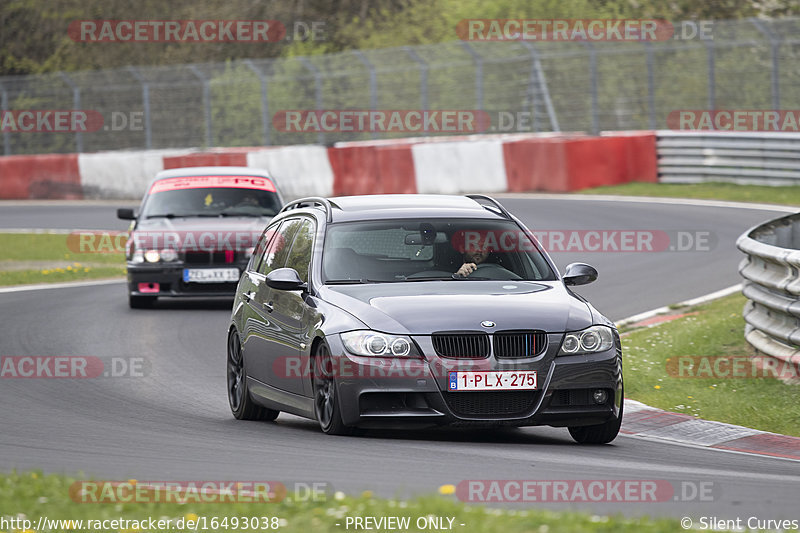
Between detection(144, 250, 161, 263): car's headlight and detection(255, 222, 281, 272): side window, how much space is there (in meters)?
6.33

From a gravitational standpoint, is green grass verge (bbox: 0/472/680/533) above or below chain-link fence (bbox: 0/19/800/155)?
above

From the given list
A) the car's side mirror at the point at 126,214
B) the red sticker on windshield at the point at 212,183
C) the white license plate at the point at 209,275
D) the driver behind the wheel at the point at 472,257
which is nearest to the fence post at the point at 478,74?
the red sticker on windshield at the point at 212,183

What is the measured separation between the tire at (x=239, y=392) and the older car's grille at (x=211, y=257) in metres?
6.19

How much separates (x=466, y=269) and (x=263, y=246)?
6.62 feet

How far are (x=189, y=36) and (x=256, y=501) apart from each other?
44.3 m

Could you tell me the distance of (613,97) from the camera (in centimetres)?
3105

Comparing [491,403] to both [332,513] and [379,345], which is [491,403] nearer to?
[379,345]

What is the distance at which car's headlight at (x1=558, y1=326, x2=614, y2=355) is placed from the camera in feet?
28.1

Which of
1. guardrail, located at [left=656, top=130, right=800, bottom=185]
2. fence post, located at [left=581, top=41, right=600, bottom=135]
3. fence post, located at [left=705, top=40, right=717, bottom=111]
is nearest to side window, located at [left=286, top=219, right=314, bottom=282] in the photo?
guardrail, located at [left=656, top=130, right=800, bottom=185]

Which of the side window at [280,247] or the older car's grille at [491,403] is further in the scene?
the side window at [280,247]

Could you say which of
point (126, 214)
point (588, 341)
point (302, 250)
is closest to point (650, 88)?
point (126, 214)

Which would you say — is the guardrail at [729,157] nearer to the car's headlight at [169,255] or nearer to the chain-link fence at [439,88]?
the chain-link fence at [439,88]

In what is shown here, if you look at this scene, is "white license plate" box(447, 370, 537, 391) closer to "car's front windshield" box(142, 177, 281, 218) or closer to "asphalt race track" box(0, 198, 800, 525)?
Answer: "asphalt race track" box(0, 198, 800, 525)

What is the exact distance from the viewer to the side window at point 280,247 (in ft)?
34.1
